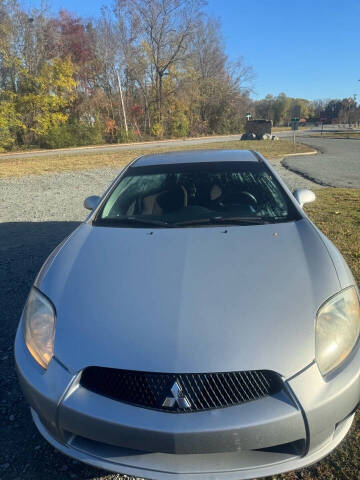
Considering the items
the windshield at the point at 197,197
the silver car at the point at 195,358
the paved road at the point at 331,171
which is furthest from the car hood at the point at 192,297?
the paved road at the point at 331,171

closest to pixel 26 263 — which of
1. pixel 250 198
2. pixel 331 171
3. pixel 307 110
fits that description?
pixel 250 198

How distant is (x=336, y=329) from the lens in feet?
5.21

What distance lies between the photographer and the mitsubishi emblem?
135cm

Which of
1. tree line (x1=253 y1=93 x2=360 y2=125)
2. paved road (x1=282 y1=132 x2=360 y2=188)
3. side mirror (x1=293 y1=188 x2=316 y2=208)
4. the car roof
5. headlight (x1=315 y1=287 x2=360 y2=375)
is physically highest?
tree line (x1=253 y1=93 x2=360 y2=125)

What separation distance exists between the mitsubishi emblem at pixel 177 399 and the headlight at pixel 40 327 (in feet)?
1.92

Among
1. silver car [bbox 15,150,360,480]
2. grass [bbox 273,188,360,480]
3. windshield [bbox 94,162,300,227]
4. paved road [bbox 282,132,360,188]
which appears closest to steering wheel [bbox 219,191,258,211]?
windshield [bbox 94,162,300,227]

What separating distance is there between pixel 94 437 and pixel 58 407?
19cm

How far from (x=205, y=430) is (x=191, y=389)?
15 centimetres

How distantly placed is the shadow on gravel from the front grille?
630mm

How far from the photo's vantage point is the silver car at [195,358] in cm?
135

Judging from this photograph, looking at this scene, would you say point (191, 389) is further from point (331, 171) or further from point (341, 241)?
point (331, 171)

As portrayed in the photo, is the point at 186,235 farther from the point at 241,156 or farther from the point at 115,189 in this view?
the point at 241,156

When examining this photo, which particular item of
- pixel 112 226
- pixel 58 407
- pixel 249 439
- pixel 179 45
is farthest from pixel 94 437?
pixel 179 45

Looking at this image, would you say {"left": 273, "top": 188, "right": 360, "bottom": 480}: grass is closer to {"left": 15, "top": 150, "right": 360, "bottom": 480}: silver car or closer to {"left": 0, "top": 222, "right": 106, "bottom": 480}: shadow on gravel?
{"left": 15, "top": 150, "right": 360, "bottom": 480}: silver car
